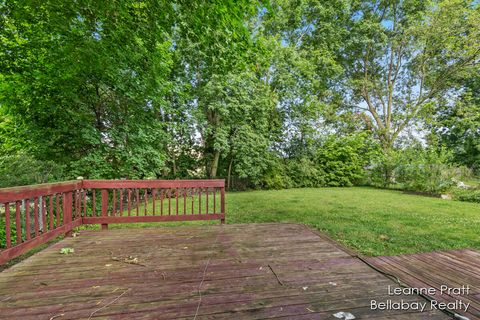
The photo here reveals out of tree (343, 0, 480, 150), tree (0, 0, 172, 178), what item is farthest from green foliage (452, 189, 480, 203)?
tree (0, 0, 172, 178)

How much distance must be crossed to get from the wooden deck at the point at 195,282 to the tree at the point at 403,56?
1401cm

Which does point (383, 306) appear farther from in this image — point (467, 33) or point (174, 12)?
point (467, 33)

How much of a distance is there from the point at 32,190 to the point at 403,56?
58.5ft

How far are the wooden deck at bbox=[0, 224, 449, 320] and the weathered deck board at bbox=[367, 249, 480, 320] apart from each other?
30 cm

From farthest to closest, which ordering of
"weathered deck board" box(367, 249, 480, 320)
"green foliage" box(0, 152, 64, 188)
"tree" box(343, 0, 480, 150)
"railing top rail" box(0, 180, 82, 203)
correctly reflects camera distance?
"tree" box(343, 0, 480, 150) < "green foliage" box(0, 152, 64, 188) < "railing top rail" box(0, 180, 82, 203) < "weathered deck board" box(367, 249, 480, 320)

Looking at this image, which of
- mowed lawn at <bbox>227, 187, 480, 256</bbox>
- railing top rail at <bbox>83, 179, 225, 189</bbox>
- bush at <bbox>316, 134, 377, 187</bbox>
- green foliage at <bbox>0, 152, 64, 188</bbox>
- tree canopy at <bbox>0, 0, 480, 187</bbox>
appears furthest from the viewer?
bush at <bbox>316, 134, 377, 187</bbox>

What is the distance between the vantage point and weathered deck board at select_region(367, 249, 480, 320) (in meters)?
1.68

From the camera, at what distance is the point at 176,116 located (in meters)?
8.59

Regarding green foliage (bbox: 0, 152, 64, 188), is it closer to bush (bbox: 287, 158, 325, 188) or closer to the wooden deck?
the wooden deck

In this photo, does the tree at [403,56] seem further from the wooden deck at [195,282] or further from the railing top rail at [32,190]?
the railing top rail at [32,190]

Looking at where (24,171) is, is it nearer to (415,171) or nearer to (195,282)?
(195,282)

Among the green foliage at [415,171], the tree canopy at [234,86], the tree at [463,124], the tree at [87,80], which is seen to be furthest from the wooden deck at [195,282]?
the tree at [463,124]

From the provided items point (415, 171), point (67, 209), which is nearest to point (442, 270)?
point (67, 209)

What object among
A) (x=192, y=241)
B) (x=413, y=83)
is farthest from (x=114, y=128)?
(x=413, y=83)
